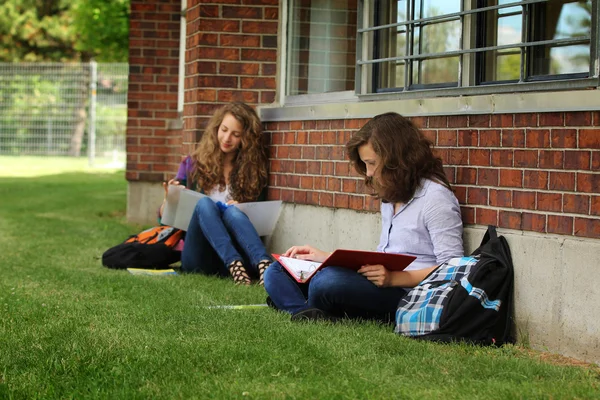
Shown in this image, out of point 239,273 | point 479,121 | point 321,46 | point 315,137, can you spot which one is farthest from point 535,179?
point 321,46

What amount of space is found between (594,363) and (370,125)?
1706mm

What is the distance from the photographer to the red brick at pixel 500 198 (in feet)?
16.8

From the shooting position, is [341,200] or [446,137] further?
[341,200]

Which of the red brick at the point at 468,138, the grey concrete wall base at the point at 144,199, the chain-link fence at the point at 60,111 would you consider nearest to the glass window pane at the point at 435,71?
the red brick at the point at 468,138

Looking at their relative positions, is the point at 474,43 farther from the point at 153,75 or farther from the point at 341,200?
the point at 153,75

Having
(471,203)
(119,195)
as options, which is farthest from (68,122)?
(471,203)

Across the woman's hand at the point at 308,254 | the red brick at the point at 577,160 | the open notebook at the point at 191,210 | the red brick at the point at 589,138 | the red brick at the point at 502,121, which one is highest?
the red brick at the point at 502,121

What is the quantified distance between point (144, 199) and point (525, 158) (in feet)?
24.1

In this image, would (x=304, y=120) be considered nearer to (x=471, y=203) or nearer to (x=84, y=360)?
(x=471, y=203)

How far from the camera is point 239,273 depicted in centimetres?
687

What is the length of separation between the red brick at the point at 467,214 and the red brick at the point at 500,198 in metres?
0.15

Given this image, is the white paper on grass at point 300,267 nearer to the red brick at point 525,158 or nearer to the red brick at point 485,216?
the red brick at point 485,216

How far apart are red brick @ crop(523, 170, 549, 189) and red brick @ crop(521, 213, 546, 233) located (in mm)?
144

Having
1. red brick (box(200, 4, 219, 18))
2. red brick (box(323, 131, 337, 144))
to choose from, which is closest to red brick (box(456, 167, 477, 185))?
red brick (box(323, 131, 337, 144))
